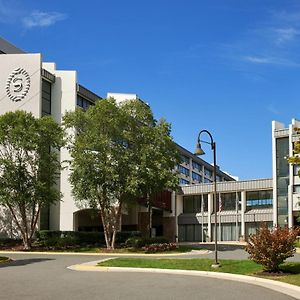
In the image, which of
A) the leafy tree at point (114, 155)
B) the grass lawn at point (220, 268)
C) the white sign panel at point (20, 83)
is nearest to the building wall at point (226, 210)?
the leafy tree at point (114, 155)

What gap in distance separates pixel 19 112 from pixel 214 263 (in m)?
22.8

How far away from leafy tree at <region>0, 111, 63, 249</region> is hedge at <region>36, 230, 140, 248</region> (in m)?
1.97

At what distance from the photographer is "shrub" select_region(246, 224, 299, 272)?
18.2m

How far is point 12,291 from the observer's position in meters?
15.2

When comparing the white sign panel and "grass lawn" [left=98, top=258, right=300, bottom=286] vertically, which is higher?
the white sign panel

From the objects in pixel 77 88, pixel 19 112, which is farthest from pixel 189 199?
pixel 19 112

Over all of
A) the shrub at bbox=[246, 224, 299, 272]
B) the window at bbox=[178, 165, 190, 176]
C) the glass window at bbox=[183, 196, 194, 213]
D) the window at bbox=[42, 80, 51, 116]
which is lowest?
the shrub at bbox=[246, 224, 299, 272]

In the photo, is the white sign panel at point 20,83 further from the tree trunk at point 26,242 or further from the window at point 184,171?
the window at point 184,171

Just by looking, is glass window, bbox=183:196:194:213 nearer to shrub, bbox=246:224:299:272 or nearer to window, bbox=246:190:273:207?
window, bbox=246:190:273:207

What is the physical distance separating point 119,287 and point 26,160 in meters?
25.6

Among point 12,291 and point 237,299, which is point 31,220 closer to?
point 12,291

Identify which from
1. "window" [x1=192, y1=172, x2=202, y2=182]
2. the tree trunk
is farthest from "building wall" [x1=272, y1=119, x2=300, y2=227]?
"window" [x1=192, y1=172, x2=202, y2=182]

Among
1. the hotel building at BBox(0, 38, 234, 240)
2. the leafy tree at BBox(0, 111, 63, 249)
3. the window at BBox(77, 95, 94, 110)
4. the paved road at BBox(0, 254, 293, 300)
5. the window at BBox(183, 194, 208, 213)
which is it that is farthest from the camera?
the window at BBox(183, 194, 208, 213)

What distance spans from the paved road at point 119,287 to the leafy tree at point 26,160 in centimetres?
1872
